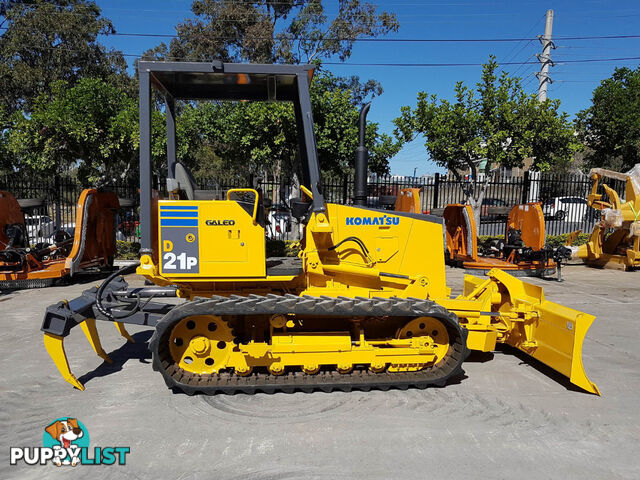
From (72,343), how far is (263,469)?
12.3 ft

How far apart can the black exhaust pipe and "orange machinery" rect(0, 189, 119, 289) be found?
6174mm

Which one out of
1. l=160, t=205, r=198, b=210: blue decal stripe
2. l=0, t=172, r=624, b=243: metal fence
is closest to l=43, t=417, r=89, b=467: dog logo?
l=160, t=205, r=198, b=210: blue decal stripe

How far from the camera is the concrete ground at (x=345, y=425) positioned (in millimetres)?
3021

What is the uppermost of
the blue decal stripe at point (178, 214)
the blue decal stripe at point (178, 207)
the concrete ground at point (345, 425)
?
the blue decal stripe at point (178, 207)

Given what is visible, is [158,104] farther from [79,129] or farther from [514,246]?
[514,246]

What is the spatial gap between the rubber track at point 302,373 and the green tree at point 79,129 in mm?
8840

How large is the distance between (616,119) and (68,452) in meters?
21.1

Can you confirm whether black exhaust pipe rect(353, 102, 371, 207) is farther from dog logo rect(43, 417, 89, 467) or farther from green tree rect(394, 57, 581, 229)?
green tree rect(394, 57, 581, 229)

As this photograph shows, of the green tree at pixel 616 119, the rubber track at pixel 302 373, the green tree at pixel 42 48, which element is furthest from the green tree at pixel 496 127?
the green tree at pixel 42 48

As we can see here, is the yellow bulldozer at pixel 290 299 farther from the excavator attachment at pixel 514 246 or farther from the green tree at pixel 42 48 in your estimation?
the green tree at pixel 42 48

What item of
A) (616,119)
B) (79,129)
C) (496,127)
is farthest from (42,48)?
(616,119)

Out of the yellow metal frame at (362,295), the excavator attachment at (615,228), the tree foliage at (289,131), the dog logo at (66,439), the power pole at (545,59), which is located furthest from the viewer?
the power pole at (545,59)

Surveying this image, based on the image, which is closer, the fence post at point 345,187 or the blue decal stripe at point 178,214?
the blue decal stripe at point 178,214

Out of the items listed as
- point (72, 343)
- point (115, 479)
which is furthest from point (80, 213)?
point (115, 479)
